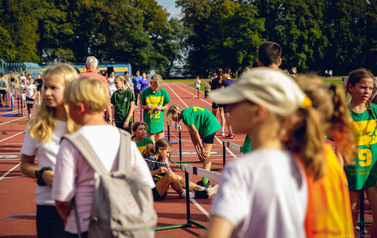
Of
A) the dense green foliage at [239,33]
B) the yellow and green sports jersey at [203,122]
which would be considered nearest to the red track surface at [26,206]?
the yellow and green sports jersey at [203,122]

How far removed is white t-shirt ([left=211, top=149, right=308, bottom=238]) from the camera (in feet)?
5.12

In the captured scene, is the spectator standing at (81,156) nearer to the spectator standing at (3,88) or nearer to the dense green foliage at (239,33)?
the spectator standing at (3,88)

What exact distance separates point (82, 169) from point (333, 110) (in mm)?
1386

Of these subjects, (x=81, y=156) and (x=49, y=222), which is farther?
(x=49, y=222)

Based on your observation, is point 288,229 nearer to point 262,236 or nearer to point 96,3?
point 262,236

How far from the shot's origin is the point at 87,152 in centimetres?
224

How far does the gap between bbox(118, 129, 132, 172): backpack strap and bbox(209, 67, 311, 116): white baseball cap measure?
2.89 feet

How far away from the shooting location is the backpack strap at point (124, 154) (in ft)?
7.72

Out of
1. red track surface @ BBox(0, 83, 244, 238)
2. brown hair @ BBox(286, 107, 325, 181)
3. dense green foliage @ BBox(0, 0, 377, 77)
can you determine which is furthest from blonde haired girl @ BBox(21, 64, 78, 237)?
dense green foliage @ BBox(0, 0, 377, 77)

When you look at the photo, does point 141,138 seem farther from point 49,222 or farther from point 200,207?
point 49,222

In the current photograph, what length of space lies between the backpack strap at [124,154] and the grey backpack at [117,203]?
→ 27 millimetres

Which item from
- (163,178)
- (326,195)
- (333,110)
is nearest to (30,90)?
(163,178)

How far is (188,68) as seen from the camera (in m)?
88.2

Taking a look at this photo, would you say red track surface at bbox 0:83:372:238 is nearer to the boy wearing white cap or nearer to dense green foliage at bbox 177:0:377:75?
the boy wearing white cap
